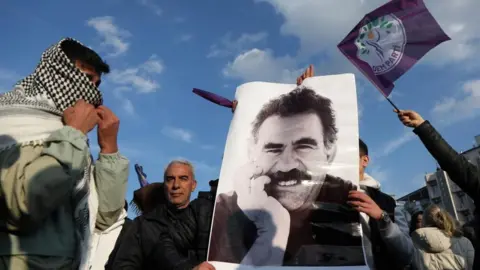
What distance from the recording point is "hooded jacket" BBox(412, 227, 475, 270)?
165 inches

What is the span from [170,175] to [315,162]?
121 cm

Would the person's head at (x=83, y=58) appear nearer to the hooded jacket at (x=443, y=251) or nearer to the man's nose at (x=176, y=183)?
the man's nose at (x=176, y=183)

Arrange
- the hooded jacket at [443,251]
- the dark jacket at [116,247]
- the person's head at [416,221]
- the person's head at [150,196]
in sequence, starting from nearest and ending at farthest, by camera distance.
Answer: the dark jacket at [116,247], the person's head at [150,196], the hooded jacket at [443,251], the person's head at [416,221]

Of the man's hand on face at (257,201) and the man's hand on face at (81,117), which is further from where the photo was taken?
the man's hand on face at (257,201)

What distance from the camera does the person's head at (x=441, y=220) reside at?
4230mm

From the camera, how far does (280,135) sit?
2.64 meters

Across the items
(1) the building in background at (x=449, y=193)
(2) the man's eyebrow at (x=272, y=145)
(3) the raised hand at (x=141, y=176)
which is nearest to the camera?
(2) the man's eyebrow at (x=272, y=145)

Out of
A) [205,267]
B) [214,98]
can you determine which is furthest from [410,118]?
[205,267]

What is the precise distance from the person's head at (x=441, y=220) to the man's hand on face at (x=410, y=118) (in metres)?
2.31

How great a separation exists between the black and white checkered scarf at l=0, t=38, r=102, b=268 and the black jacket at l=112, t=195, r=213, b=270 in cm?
86

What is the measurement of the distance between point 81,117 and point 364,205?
1558mm

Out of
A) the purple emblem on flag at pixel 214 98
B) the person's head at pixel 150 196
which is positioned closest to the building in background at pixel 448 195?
the person's head at pixel 150 196

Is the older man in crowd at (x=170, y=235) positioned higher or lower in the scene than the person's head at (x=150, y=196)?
lower

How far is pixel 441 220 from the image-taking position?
4.22 meters
